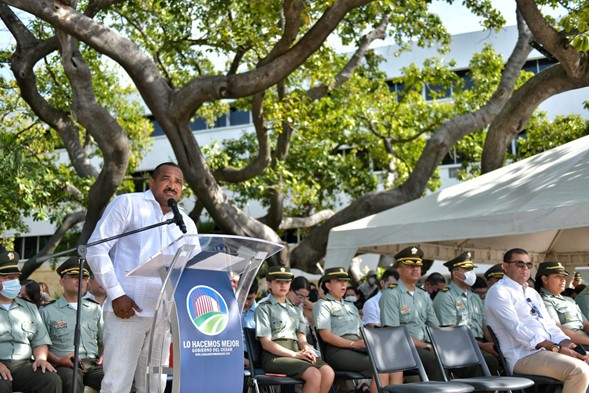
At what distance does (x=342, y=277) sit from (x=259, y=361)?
1.25 metres

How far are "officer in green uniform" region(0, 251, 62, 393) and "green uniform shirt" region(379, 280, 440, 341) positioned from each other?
3227 millimetres

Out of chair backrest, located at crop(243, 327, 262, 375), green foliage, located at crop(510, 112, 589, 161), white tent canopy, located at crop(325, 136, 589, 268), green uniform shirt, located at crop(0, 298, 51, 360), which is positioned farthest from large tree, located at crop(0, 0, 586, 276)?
green uniform shirt, located at crop(0, 298, 51, 360)

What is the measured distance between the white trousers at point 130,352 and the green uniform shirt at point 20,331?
1.86m

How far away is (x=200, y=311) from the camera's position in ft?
15.0

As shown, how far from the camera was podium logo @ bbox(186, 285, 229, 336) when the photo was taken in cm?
452

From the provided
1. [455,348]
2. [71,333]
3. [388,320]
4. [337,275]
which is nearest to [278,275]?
[337,275]

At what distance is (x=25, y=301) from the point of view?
6742 millimetres

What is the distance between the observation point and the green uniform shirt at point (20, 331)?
6.38 metres

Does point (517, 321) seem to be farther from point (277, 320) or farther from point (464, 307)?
point (277, 320)

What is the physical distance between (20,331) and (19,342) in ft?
0.28

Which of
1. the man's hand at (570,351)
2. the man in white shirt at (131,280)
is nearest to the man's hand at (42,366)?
the man in white shirt at (131,280)

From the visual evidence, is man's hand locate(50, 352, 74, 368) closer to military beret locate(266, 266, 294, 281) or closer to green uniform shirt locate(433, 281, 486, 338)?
military beret locate(266, 266, 294, 281)

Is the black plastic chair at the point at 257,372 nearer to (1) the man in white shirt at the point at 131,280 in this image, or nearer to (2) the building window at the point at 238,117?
(1) the man in white shirt at the point at 131,280

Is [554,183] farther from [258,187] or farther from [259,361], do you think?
[258,187]
